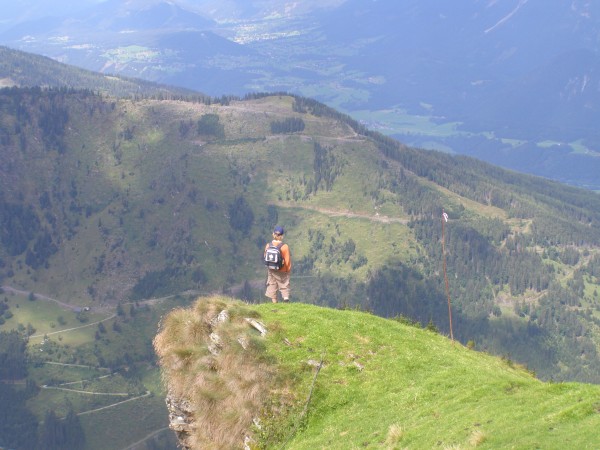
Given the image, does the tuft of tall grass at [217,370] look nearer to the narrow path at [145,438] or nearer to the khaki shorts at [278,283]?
the khaki shorts at [278,283]

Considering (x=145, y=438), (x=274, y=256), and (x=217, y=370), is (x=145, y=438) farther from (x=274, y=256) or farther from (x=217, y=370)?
(x=217, y=370)

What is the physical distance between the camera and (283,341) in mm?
35625

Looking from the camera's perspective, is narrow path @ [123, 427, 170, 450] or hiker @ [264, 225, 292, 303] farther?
narrow path @ [123, 427, 170, 450]

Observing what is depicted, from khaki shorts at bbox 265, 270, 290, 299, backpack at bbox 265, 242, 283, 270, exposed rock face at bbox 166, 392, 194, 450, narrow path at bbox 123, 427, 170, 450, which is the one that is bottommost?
narrow path at bbox 123, 427, 170, 450

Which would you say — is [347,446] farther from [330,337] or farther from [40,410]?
[40,410]

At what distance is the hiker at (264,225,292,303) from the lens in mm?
38219

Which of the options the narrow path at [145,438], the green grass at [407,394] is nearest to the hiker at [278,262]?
the green grass at [407,394]

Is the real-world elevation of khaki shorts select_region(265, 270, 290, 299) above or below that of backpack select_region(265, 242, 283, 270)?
below

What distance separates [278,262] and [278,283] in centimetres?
270

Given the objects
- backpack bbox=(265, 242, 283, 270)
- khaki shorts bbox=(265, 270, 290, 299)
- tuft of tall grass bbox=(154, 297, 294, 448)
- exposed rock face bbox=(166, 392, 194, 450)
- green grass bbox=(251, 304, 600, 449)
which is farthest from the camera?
khaki shorts bbox=(265, 270, 290, 299)

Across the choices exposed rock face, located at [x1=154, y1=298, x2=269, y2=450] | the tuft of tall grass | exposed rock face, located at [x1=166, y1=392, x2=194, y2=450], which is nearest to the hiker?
the tuft of tall grass

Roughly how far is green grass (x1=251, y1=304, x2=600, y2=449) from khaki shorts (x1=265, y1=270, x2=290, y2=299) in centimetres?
89

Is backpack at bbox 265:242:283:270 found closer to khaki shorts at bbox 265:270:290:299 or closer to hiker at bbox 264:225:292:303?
hiker at bbox 264:225:292:303

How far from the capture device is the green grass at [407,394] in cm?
2300
